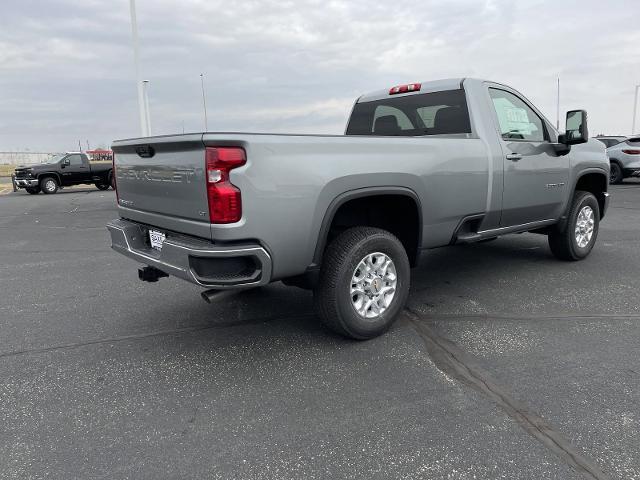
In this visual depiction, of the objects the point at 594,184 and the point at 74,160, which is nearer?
the point at 594,184

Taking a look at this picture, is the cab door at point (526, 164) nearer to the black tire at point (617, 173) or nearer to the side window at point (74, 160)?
the black tire at point (617, 173)

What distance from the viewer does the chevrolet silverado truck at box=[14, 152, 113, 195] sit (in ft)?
63.3

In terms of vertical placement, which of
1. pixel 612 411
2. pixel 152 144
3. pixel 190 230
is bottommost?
pixel 612 411

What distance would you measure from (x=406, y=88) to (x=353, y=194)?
212 cm

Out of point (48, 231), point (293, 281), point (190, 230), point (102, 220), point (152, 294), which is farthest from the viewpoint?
point (102, 220)

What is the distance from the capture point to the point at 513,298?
178 inches

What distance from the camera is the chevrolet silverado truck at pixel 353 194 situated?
2.83m

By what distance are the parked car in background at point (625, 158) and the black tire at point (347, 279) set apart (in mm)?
14810

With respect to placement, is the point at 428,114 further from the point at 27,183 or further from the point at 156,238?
the point at 27,183

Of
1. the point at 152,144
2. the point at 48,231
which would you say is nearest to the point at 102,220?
the point at 48,231

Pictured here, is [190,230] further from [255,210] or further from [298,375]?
[298,375]


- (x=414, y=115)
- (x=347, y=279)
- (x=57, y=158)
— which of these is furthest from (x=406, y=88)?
(x=57, y=158)

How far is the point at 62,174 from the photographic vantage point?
19828 mm

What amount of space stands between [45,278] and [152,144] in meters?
3.31
